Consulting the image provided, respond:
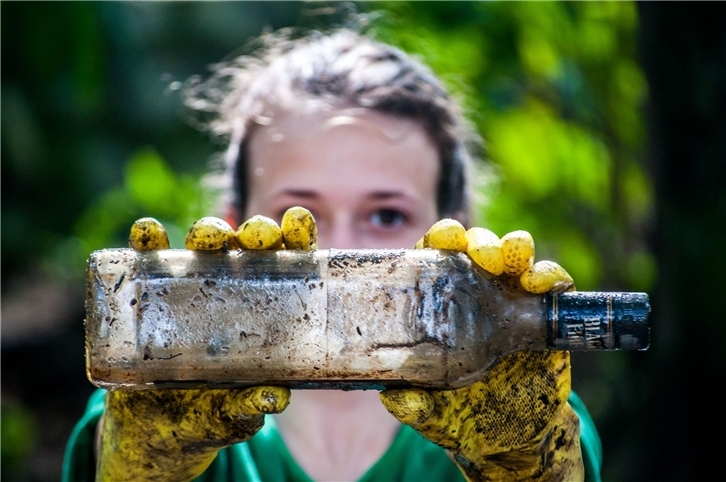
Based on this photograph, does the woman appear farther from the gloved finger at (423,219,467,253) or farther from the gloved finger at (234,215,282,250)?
the gloved finger at (423,219,467,253)

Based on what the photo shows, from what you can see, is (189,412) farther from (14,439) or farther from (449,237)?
(14,439)

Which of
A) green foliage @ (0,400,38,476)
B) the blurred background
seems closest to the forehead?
the blurred background

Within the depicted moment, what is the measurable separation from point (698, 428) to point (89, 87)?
251 cm

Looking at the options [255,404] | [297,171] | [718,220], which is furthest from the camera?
[718,220]

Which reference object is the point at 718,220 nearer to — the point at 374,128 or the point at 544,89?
the point at 544,89

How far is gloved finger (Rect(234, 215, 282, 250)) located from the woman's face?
1.93ft

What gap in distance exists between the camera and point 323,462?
176 centimetres

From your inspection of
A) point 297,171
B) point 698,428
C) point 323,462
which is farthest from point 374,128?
point 698,428

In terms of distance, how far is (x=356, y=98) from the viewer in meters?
1.82

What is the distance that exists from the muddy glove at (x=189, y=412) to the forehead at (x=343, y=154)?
0.63 metres

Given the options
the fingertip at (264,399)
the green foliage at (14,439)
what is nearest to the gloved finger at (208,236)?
the fingertip at (264,399)

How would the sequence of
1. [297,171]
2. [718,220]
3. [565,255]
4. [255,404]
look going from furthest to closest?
[565,255], [718,220], [297,171], [255,404]

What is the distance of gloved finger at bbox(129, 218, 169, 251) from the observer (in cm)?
103

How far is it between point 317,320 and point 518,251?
27cm
